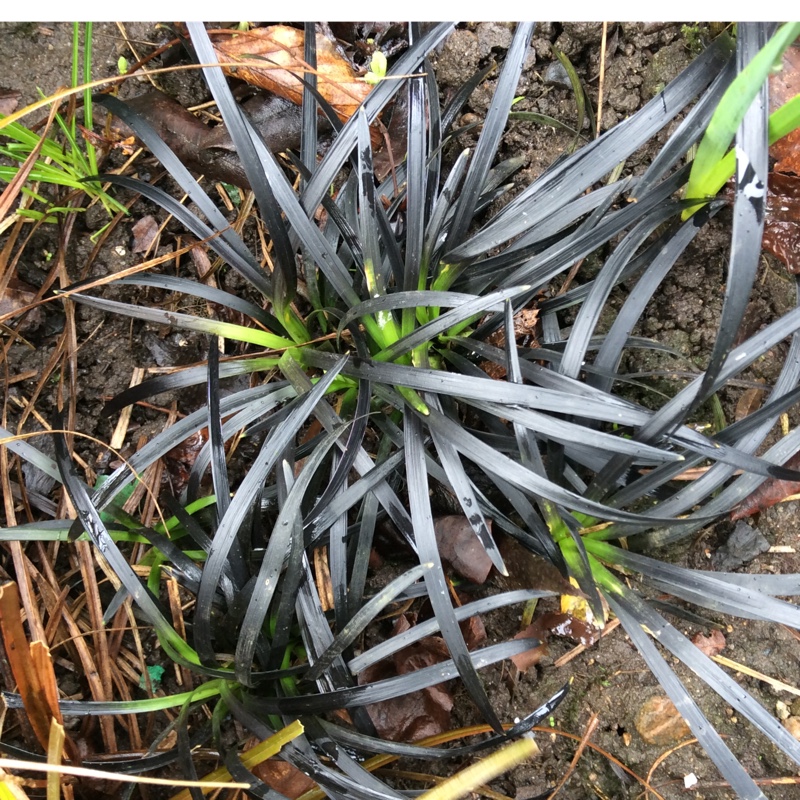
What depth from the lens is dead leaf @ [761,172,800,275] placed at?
3.39 feet

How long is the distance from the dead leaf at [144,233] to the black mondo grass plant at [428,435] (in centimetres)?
21

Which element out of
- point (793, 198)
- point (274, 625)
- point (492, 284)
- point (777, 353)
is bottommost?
point (274, 625)

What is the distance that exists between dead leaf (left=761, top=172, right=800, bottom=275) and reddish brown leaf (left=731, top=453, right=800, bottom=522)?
36 centimetres

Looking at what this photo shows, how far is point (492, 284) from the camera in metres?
0.99

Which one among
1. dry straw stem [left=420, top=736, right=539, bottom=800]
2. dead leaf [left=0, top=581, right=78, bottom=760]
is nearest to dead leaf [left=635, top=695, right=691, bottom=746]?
dry straw stem [left=420, top=736, right=539, bottom=800]

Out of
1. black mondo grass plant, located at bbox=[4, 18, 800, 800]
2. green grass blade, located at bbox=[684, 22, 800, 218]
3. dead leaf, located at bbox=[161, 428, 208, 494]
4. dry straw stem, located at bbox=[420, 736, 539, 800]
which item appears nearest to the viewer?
green grass blade, located at bbox=[684, 22, 800, 218]

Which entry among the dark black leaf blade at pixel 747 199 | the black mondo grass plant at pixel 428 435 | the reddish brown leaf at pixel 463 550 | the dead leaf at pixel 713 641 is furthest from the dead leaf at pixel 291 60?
the dead leaf at pixel 713 641

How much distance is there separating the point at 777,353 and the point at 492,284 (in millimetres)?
551

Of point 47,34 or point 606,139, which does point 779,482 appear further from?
point 47,34

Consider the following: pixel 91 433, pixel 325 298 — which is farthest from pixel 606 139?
pixel 91 433

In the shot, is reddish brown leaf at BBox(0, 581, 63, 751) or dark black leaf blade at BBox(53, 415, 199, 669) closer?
reddish brown leaf at BBox(0, 581, 63, 751)

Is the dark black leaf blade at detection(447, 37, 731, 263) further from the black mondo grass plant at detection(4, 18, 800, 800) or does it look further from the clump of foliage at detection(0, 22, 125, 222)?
the clump of foliage at detection(0, 22, 125, 222)

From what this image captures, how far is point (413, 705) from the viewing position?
3.36ft

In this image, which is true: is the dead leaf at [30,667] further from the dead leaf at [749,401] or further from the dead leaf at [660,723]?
the dead leaf at [749,401]
